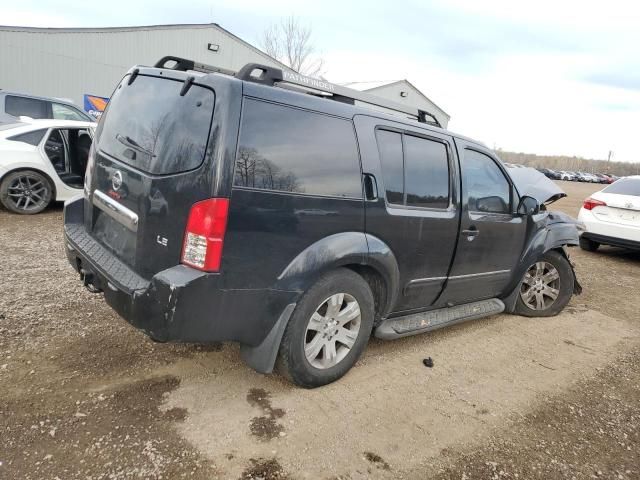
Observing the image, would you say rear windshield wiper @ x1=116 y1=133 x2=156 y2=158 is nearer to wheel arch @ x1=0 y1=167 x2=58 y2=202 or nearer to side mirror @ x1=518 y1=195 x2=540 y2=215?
side mirror @ x1=518 y1=195 x2=540 y2=215

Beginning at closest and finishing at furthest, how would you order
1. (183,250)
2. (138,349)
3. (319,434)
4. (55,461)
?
(55,461) < (183,250) < (319,434) < (138,349)

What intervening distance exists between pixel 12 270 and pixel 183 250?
3273 millimetres

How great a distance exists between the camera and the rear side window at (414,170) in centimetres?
322

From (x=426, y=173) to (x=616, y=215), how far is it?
246 inches

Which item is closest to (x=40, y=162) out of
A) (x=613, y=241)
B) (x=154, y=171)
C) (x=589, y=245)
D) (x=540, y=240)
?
(x=154, y=171)

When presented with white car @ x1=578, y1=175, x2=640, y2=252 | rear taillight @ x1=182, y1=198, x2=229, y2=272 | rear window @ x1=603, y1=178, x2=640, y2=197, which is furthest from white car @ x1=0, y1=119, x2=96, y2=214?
rear window @ x1=603, y1=178, x2=640, y2=197

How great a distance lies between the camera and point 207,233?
7.80 feet

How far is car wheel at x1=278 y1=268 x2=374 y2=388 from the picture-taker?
2.82 meters

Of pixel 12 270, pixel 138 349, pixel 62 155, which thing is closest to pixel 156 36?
pixel 62 155

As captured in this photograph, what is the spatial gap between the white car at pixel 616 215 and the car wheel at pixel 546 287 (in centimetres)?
322

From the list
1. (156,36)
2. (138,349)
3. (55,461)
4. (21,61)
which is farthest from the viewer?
(156,36)

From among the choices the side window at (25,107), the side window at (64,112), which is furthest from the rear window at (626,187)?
the side window at (25,107)

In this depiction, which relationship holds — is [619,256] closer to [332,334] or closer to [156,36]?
[332,334]

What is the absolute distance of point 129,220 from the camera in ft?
8.81
